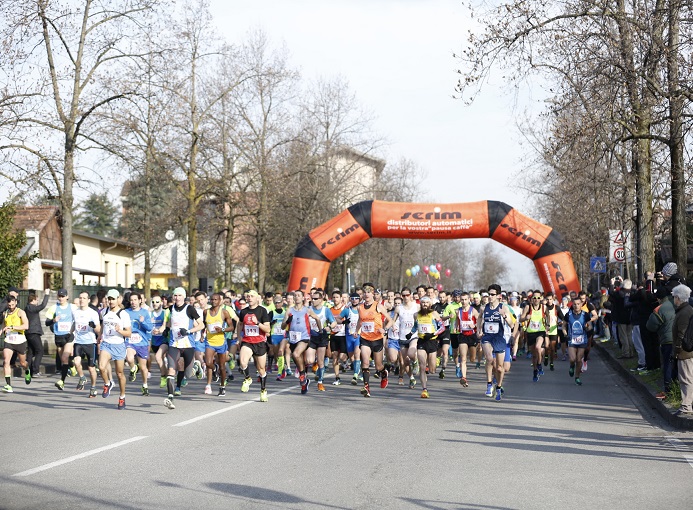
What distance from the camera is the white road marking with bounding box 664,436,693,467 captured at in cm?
983

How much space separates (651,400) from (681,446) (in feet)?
15.4

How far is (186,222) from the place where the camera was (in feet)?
111

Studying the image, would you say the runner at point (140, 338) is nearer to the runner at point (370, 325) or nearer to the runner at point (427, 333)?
the runner at point (370, 325)

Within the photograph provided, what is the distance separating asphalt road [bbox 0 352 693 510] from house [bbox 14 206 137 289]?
95.3 ft

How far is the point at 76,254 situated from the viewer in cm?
5678

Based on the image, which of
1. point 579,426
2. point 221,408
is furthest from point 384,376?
point 579,426

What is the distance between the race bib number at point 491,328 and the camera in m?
16.5

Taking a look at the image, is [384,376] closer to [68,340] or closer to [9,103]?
[68,340]

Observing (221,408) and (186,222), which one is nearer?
(221,408)

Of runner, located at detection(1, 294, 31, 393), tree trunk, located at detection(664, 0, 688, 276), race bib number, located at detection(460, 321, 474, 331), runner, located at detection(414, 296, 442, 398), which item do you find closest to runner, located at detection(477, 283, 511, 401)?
runner, located at detection(414, 296, 442, 398)

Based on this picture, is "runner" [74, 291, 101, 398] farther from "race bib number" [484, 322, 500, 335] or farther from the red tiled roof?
the red tiled roof

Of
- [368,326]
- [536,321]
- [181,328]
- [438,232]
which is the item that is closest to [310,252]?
[438,232]

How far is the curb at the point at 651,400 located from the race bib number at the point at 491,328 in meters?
2.64

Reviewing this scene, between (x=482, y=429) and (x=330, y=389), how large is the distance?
6496 millimetres
